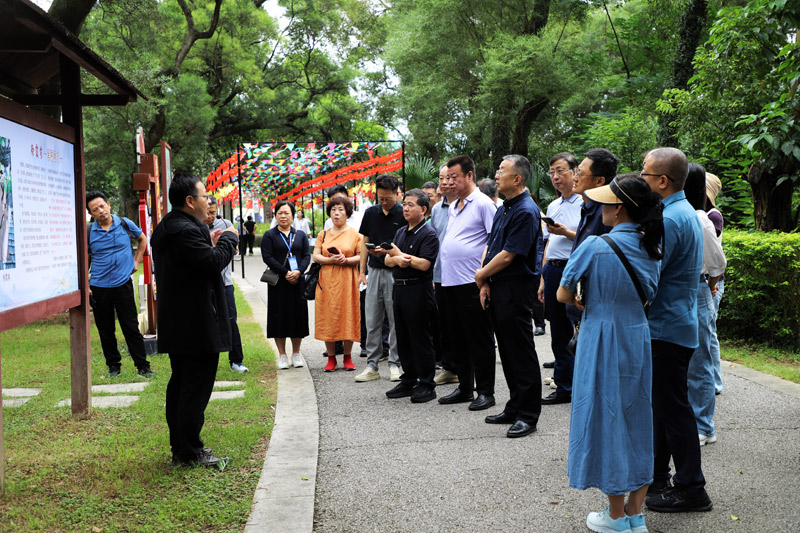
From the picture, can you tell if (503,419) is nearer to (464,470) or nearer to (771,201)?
(464,470)

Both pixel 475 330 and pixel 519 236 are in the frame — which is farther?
pixel 475 330

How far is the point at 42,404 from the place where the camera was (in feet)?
20.9

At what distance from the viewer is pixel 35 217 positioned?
4672 mm

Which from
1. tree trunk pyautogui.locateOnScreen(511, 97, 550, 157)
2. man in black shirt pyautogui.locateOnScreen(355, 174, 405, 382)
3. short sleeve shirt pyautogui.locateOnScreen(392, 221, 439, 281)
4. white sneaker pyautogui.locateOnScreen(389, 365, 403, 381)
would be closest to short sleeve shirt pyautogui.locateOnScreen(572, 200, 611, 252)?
short sleeve shirt pyautogui.locateOnScreen(392, 221, 439, 281)

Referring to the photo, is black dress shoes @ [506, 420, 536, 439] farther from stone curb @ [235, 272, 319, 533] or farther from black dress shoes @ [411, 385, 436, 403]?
stone curb @ [235, 272, 319, 533]

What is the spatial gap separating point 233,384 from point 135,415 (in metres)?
1.30

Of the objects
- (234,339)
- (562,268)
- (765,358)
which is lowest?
(765,358)

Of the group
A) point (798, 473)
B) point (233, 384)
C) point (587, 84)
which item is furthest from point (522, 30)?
point (798, 473)

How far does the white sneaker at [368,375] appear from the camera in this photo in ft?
23.7

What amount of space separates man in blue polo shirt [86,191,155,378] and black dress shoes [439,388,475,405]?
325 centimetres

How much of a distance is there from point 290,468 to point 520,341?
1.93m

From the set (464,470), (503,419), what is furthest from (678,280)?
(503,419)

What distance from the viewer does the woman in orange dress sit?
758cm

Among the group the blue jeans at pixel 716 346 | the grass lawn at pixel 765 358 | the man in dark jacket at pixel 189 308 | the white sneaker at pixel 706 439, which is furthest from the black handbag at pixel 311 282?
the grass lawn at pixel 765 358
